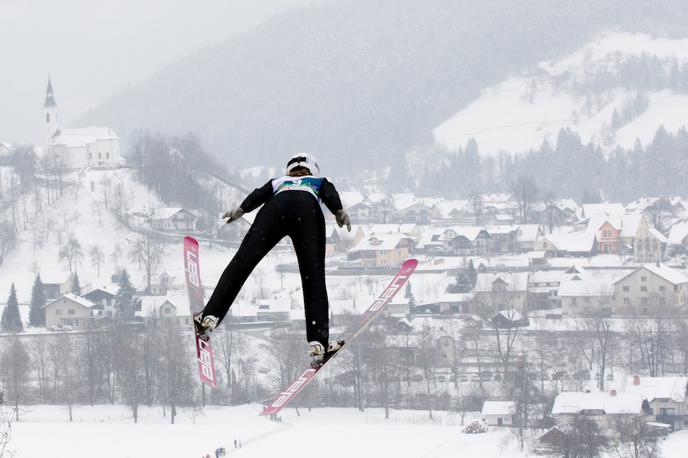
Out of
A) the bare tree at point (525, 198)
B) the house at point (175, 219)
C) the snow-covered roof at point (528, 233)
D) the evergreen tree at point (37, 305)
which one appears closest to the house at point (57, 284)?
the evergreen tree at point (37, 305)

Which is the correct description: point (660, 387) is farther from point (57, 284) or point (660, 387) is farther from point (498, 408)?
point (57, 284)

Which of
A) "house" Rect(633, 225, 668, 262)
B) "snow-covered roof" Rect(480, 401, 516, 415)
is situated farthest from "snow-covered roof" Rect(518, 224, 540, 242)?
"snow-covered roof" Rect(480, 401, 516, 415)

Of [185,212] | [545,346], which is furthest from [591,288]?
[185,212]

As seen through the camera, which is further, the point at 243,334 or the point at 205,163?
the point at 205,163

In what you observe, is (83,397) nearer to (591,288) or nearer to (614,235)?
(591,288)

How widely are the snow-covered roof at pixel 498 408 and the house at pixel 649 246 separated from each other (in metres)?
39.6

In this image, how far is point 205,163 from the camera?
4129 inches

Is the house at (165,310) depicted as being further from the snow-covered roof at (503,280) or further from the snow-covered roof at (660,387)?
the snow-covered roof at (660,387)

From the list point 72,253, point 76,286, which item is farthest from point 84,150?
point 76,286

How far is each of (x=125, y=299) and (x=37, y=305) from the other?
366 cm

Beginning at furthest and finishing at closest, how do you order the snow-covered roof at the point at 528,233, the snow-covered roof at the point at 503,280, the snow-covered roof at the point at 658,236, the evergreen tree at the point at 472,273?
the snow-covered roof at the point at 528,233 < the snow-covered roof at the point at 658,236 < the evergreen tree at the point at 472,273 < the snow-covered roof at the point at 503,280

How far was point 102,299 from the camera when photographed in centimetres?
6994

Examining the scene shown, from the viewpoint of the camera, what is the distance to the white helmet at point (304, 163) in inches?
315

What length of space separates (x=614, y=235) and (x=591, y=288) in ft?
71.2
